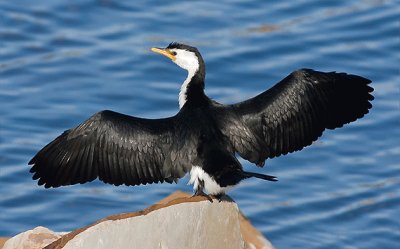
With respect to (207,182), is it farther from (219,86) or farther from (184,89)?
(219,86)

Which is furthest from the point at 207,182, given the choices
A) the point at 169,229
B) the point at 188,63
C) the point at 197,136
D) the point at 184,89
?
the point at 188,63

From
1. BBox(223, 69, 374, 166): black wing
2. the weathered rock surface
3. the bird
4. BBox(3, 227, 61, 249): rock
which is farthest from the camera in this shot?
BBox(223, 69, 374, 166): black wing

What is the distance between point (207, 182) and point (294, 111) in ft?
3.95

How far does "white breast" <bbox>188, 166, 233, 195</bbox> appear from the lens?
28.3 ft

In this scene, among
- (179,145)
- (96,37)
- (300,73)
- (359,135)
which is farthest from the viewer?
(96,37)

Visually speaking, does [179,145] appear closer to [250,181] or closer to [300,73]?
[300,73]

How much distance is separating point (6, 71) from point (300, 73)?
208 inches

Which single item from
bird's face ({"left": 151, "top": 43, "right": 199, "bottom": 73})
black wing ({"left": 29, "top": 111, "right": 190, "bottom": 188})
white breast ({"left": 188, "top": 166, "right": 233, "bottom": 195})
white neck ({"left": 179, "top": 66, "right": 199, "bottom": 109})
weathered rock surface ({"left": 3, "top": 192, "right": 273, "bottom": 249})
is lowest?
weathered rock surface ({"left": 3, "top": 192, "right": 273, "bottom": 249})

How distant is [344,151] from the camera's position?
13047mm

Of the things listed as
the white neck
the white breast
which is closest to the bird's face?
the white neck

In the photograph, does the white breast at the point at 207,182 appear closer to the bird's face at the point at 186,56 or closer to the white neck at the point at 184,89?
the white neck at the point at 184,89

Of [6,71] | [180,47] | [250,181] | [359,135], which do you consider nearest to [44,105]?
[6,71]

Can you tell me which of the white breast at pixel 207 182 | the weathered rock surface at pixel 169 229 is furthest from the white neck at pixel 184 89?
the weathered rock surface at pixel 169 229

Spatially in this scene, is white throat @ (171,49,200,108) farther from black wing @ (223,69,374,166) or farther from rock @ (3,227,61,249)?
rock @ (3,227,61,249)
